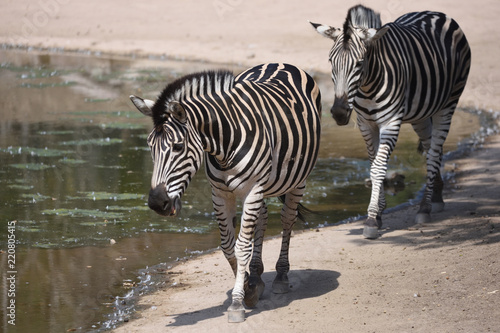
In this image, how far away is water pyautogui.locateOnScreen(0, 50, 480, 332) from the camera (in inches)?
274

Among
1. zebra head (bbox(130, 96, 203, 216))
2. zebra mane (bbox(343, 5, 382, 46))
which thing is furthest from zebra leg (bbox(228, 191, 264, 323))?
zebra mane (bbox(343, 5, 382, 46))

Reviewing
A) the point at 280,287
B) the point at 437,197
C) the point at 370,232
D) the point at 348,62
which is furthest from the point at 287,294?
the point at 437,197

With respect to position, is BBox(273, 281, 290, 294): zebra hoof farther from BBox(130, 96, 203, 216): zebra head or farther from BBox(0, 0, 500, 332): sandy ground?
BBox(130, 96, 203, 216): zebra head

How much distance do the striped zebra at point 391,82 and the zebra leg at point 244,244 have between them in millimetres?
2417

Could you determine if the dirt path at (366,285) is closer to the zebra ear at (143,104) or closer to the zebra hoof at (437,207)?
the zebra hoof at (437,207)

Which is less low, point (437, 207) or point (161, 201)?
point (161, 201)

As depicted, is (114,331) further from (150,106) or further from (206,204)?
(206,204)

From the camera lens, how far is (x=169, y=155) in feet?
17.2

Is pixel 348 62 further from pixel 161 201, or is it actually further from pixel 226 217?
pixel 161 201

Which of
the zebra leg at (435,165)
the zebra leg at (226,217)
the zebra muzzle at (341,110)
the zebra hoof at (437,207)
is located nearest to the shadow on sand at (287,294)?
the zebra leg at (226,217)

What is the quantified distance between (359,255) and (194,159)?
120 inches

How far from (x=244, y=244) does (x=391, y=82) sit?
3.42m

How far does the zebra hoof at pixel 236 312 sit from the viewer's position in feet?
19.3

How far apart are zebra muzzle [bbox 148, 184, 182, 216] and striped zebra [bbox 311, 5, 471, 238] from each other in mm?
3217
